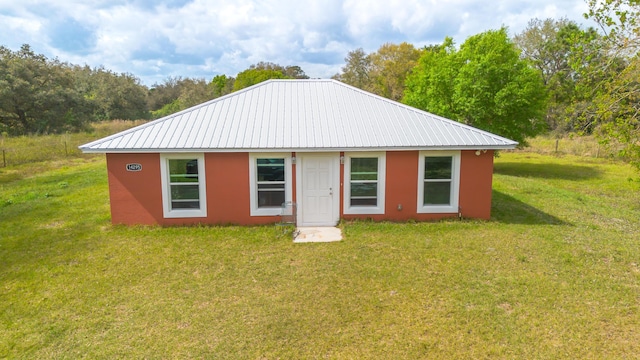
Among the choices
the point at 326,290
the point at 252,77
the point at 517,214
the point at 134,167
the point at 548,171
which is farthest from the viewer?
the point at 252,77

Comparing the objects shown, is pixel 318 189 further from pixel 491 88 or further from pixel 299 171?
pixel 491 88

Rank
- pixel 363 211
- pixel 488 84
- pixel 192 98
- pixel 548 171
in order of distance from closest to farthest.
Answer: pixel 363 211, pixel 488 84, pixel 548 171, pixel 192 98

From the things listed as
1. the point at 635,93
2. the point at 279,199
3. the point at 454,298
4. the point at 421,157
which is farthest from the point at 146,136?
the point at 635,93

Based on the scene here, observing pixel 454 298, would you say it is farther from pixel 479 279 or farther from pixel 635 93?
pixel 635 93

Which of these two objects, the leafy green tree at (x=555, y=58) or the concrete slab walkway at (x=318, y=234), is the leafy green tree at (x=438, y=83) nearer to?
the leafy green tree at (x=555, y=58)

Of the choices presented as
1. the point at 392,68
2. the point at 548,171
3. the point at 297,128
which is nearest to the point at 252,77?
the point at 392,68

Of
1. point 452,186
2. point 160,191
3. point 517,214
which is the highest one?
point 452,186
